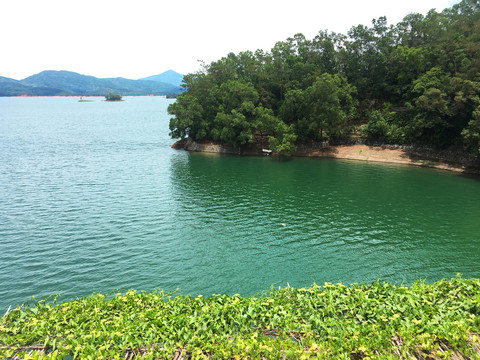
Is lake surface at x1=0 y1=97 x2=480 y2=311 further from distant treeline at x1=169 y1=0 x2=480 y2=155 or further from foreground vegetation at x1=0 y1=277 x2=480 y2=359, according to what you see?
distant treeline at x1=169 y1=0 x2=480 y2=155

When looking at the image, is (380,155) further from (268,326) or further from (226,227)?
(268,326)

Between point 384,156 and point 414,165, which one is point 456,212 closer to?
point 414,165

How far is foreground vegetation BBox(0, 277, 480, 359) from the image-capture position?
29.7 feet

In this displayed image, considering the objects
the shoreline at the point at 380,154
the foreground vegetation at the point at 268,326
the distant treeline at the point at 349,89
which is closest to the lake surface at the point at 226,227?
the shoreline at the point at 380,154

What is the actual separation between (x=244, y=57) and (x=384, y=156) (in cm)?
4371

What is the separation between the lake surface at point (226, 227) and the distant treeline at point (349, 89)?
10310 mm

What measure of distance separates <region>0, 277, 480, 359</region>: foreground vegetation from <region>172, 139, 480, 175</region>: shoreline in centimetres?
4201

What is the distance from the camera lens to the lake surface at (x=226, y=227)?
62.2 feet

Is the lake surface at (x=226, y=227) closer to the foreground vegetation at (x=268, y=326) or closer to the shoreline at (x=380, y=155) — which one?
the shoreline at (x=380, y=155)

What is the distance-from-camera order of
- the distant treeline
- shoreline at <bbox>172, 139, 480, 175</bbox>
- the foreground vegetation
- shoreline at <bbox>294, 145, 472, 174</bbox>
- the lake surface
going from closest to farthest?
1. the foreground vegetation
2. the lake surface
3. shoreline at <bbox>172, 139, 480, 175</bbox>
4. shoreline at <bbox>294, 145, 472, 174</bbox>
5. the distant treeline

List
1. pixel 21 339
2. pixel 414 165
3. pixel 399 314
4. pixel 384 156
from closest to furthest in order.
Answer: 1. pixel 21 339
2. pixel 399 314
3. pixel 414 165
4. pixel 384 156

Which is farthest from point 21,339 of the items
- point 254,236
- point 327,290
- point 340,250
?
point 340,250

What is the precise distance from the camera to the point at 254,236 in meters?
24.7

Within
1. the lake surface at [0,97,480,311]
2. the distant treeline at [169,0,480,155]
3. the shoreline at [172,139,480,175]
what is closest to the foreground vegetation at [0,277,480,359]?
the lake surface at [0,97,480,311]
